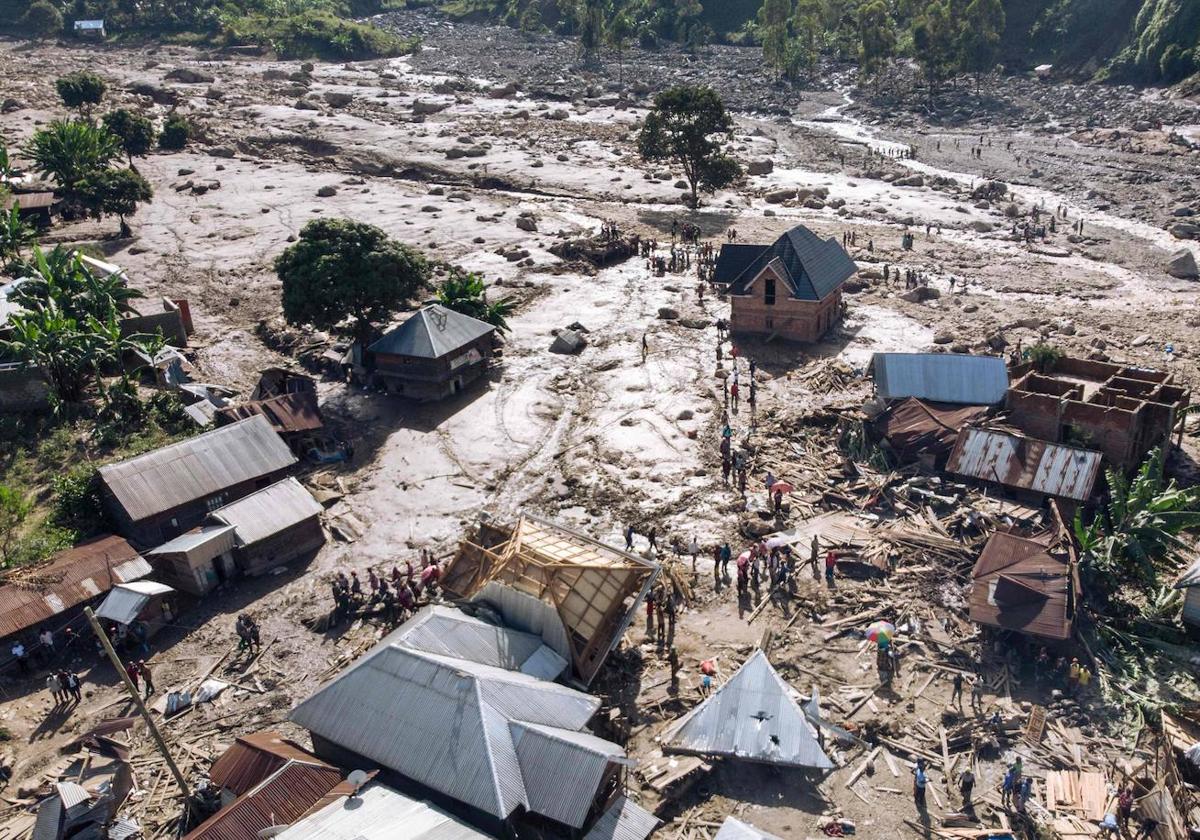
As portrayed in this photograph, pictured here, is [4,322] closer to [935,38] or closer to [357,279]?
[357,279]

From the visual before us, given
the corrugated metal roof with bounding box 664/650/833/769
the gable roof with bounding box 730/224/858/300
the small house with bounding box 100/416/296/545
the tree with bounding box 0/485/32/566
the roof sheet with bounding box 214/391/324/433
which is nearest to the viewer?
the corrugated metal roof with bounding box 664/650/833/769

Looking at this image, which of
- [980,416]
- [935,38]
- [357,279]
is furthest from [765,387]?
[935,38]

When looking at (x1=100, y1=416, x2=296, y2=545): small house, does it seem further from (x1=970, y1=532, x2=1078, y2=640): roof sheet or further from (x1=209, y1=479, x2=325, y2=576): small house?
(x1=970, y1=532, x2=1078, y2=640): roof sheet

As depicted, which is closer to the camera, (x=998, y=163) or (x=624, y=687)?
(x=624, y=687)

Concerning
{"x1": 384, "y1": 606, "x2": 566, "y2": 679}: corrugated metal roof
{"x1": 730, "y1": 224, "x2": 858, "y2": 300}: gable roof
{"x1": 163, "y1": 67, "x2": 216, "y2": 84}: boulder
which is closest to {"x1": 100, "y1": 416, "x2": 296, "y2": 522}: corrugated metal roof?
{"x1": 384, "y1": 606, "x2": 566, "y2": 679}: corrugated metal roof

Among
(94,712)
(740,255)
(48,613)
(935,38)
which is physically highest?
(935,38)

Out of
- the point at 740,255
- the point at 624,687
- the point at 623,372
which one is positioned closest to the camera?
the point at 624,687
